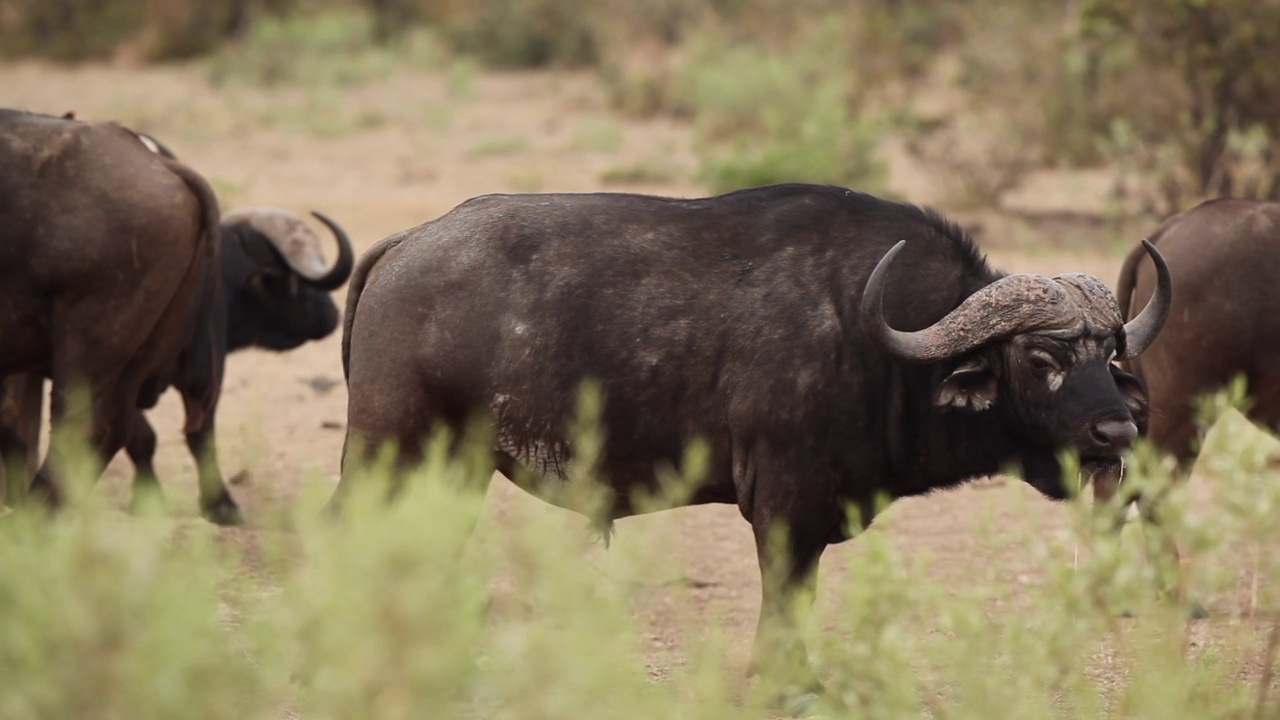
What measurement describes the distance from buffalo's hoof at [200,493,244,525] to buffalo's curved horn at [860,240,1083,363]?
3.66m

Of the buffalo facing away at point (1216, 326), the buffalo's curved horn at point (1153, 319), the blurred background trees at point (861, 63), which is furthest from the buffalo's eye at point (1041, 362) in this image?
the blurred background trees at point (861, 63)

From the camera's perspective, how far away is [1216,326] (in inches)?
250

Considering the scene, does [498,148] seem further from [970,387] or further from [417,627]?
[417,627]

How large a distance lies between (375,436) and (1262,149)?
10.1 m

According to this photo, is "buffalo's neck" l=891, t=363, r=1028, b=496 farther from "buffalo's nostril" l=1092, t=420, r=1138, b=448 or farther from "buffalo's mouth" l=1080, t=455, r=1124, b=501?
"buffalo's nostril" l=1092, t=420, r=1138, b=448

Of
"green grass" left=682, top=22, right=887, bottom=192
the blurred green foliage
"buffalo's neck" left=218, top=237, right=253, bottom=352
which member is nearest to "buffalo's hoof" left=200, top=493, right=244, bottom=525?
"buffalo's neck" left=218, top=237, right=253, bottom=352

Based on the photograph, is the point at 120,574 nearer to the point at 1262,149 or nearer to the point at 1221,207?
the point at 1221,207

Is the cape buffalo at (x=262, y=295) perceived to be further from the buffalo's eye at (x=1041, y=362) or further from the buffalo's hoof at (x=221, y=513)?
the buffalo's eye at (x=1041, y=362)

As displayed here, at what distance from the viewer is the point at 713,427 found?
517 cm

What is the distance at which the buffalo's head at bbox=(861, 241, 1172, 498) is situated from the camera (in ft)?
16.0

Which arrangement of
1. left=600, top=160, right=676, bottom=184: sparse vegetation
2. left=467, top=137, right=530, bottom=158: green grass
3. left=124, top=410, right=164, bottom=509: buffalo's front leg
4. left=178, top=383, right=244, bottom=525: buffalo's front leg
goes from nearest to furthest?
left=178, top=383, right=244, bottom=525: buffalo's front leg
left=124, top=410, right=164, bottom=509: buffalo's front leg
left=600, top=160, right=676, bottom=184: sparse vegetation
left=467, top=137, right=530, bottom=158: green grass

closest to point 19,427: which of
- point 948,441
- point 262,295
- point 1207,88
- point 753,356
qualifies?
point 262,295

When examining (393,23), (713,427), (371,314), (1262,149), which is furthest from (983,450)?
(393,23)

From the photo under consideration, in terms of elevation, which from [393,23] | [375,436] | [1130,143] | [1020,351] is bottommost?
[393,23]
